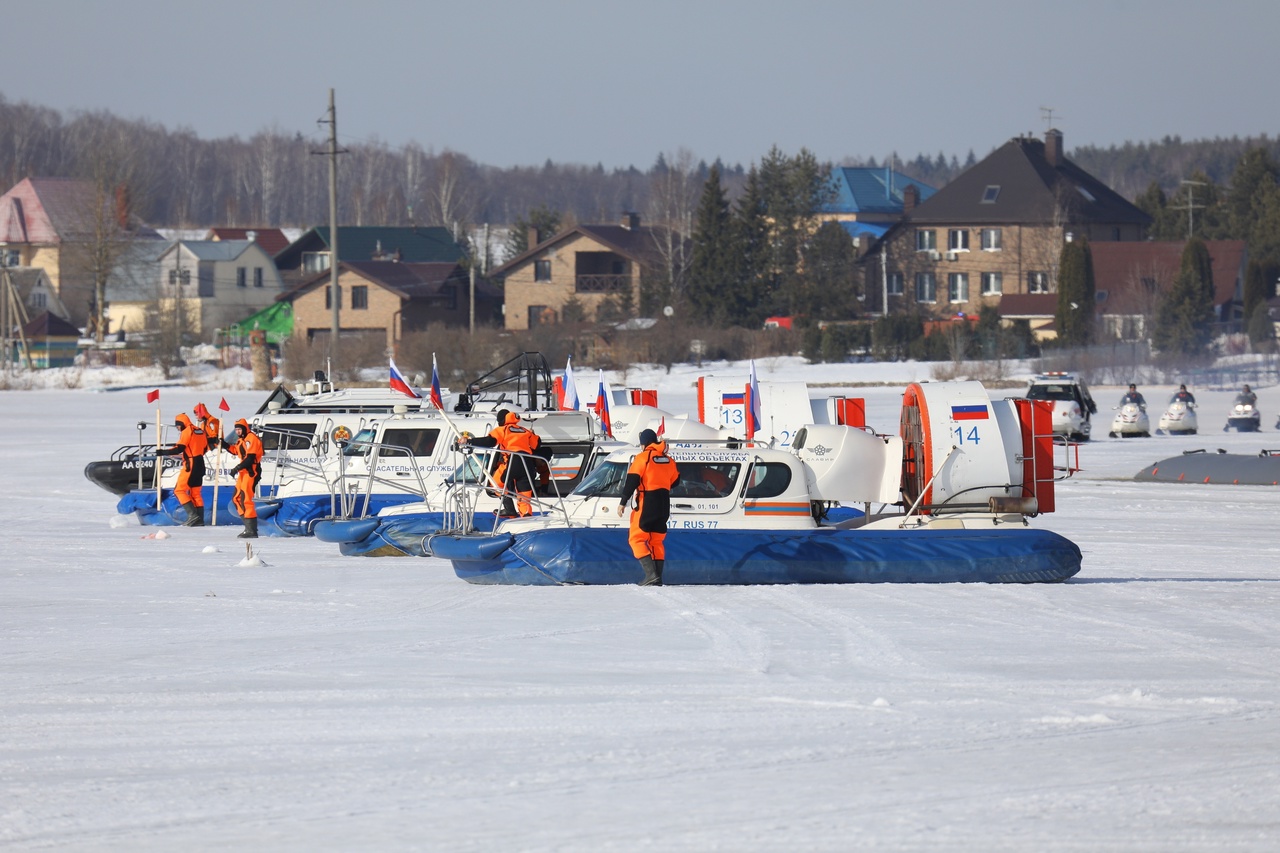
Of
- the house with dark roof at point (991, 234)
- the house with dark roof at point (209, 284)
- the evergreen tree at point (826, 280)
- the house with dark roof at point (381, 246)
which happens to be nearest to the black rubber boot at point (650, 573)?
the evergreen tree at point (826, 280)

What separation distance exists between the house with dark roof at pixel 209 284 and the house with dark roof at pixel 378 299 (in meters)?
12.1

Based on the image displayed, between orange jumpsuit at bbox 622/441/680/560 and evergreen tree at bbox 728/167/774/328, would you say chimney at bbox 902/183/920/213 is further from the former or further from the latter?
orange jumpsuit at bbox 622/441/680/560

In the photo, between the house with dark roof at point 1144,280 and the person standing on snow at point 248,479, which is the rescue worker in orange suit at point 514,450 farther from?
the house with dark roof at point 1144,280

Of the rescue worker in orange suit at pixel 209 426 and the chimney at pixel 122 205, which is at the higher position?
the chimney at pixel 122 205

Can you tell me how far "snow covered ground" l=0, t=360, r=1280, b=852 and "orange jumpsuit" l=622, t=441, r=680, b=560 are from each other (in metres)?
0.44

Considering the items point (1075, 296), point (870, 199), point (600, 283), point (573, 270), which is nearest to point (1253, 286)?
point (1075, 296)

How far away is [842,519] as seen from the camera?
690 inches

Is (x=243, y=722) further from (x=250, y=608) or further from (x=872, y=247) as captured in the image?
(x=872, y=247)

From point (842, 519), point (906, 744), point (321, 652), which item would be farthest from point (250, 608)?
point (842, 519)

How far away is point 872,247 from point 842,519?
61236 millimetres

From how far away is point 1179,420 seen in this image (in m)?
35.5

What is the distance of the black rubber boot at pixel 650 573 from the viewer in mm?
13227

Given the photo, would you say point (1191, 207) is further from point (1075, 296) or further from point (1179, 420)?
point (1179, 420)

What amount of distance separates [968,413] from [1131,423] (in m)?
21.9
